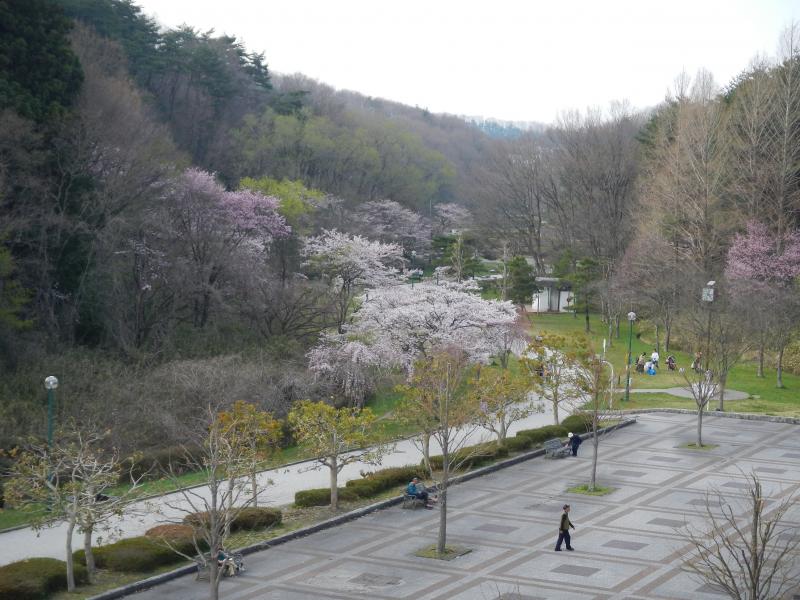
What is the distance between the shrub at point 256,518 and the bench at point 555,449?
41.2 feet

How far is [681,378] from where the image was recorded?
53938mm

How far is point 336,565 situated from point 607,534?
24.2ft

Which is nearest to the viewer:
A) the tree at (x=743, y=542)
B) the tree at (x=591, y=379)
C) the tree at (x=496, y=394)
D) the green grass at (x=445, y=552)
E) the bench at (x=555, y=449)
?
the tree at (x=743, y=542)

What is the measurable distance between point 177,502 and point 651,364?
33.6m

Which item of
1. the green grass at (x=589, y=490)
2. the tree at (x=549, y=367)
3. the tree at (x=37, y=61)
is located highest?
the tree at (x=37, y=61)

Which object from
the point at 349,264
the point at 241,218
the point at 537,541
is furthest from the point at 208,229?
the point at 537,541

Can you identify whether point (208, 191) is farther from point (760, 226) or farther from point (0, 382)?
point (760, 226)

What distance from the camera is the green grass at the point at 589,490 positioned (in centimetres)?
3161

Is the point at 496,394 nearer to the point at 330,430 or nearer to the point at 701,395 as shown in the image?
the point at 330,430

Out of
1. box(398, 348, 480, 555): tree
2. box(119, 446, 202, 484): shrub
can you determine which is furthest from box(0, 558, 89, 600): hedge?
box(119, 446, 202, 484): shrub

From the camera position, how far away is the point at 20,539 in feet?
85.3

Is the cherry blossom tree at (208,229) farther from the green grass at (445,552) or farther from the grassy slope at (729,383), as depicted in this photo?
the green grass at (445,552)

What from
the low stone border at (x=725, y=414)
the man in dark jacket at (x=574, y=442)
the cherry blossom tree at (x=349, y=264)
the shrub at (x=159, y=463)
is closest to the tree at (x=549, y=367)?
the man in dark jacket at (x=574, y=442)

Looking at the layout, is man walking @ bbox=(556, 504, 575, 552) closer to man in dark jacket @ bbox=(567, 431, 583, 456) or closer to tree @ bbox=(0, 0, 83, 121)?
man in dark jacket @ bbox=(567, 431, 583, 456)
